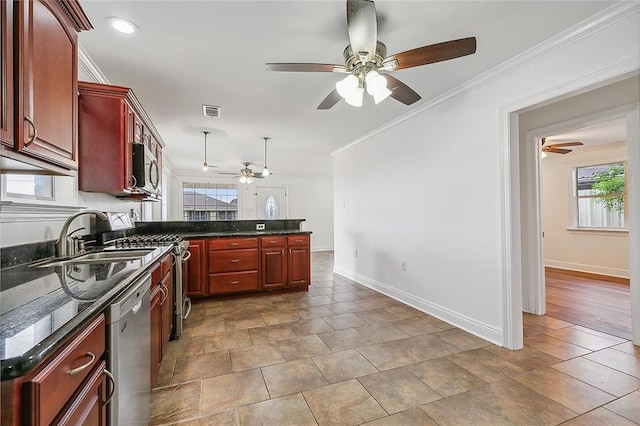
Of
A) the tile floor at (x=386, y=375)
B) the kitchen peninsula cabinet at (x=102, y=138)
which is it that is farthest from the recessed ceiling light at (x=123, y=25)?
the tile floor at (x=386, y=375)

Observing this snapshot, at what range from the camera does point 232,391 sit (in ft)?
6.15

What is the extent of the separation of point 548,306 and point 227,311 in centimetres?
386

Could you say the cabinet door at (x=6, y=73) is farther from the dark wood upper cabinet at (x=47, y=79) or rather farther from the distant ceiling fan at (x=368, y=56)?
the distant ceiling fan at (x=368, y=56)

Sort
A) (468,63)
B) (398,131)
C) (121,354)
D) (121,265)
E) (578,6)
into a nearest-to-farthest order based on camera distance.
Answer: (121,354), (121,265), (578,6), (468,63), (398,131)

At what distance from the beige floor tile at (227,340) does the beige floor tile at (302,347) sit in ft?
1.09

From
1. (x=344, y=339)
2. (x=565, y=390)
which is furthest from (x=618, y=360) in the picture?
(x=344, y=339)

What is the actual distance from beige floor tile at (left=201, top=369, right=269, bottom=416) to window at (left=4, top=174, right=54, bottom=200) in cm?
161

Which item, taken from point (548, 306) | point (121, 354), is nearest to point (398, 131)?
point (548, 306)

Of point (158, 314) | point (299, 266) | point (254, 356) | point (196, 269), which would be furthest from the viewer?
point (299, 266)

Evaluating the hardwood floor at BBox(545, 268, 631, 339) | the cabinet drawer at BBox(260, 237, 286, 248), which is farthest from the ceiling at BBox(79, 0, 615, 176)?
the hardwood floor at BBox(545, 268, 631, 339)

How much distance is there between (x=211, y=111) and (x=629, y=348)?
182 inches

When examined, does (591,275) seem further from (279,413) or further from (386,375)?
(279,413)

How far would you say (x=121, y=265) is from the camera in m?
1.60

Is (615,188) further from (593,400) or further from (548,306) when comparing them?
(593,400)
